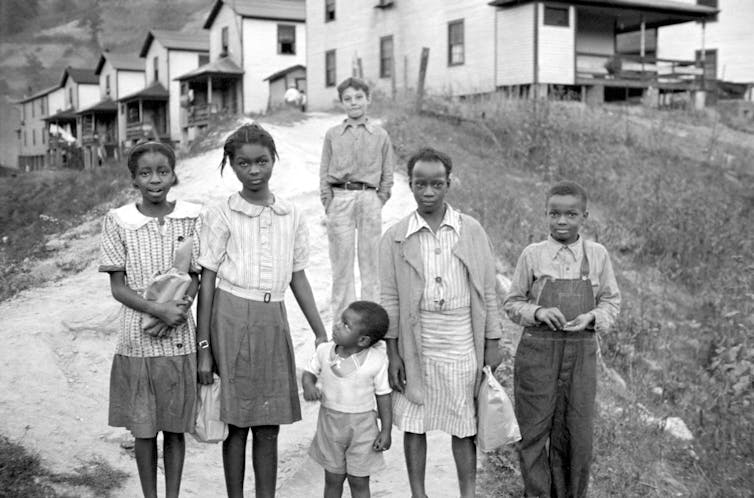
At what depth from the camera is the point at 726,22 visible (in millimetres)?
31844

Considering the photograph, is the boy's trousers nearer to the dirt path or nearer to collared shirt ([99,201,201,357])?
the dirt path

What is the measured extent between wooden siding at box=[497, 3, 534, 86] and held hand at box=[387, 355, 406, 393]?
20.6 m

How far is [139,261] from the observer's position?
408cm

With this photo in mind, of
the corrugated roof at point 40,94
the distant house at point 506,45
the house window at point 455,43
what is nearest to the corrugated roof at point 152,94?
the distant house at point 506,45

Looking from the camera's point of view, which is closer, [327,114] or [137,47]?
[327,114]

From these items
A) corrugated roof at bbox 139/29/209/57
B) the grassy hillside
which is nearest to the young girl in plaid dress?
corrugated roof at bbox 139/29/209/57

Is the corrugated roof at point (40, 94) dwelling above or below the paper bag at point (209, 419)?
above

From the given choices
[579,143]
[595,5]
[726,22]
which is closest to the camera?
[579,143]

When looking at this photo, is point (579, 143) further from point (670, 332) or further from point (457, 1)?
point (457, 1)

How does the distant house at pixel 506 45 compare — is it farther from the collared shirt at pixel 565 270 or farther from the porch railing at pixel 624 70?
the collared shirt at pixel 565 270

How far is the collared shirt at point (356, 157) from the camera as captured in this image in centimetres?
718

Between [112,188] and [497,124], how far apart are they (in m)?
8.26

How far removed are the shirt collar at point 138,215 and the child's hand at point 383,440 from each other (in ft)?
4.92

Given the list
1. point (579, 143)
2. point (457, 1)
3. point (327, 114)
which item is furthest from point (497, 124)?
point (457, 1)
